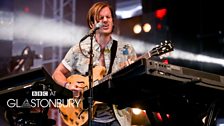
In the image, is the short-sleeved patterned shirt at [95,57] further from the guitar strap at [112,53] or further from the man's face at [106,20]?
the man's face at [106,20]

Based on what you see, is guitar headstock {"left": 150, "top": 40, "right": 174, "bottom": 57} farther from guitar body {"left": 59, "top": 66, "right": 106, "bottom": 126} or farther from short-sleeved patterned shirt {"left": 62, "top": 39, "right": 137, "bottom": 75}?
guitar body {"left": 59, "top": 66, "right": 106, "bottom": 126}

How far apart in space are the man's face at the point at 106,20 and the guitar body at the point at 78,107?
341 millimetres

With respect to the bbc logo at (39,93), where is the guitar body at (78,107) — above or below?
below

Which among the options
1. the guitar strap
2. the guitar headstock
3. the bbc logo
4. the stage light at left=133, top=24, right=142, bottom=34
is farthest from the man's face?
the stage light at left=133, top=24, right=142, bottom=34

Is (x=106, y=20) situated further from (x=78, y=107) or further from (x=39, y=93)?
(x=39, y=93)

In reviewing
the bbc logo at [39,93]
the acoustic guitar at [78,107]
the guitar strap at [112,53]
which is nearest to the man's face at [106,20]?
the guitar strap at [112,53]

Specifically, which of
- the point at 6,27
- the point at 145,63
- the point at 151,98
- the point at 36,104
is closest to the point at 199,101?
the point at 151,98

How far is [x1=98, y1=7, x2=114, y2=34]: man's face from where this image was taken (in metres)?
3.20

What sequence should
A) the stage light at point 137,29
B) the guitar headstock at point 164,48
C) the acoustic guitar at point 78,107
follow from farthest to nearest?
the stage light at point 137,29 → the acoustic guitar at point 78,107 → the guitar headstock at point 164,48

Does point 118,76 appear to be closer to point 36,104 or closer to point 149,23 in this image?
point 36,104

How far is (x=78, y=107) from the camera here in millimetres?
3164

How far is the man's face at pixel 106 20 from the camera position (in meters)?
3.20

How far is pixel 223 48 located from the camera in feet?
19.6

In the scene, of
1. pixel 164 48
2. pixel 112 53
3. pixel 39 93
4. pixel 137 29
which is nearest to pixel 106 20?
pixel 112 53
